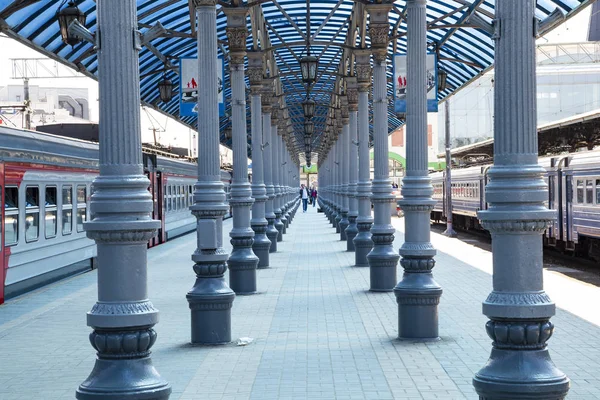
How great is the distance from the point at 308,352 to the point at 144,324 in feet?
14.8

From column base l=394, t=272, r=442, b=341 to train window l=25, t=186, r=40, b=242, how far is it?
7548 mm

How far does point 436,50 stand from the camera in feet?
63.3

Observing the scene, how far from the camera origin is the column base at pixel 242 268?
15.8 metres

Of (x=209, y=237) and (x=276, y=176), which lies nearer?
(x=209, y=237)

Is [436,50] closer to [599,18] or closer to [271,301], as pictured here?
[271,301]

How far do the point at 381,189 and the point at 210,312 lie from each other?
5369 mm

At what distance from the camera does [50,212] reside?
17.6 meters

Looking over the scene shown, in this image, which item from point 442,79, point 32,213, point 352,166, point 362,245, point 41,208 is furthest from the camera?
point 352,166

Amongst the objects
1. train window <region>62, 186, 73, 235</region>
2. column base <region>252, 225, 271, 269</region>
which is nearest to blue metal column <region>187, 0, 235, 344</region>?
train window <region>62, 186, 73, 235</region>

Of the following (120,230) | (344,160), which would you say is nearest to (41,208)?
(120,230)

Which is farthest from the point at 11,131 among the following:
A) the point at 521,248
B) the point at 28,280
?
the point at 521,248

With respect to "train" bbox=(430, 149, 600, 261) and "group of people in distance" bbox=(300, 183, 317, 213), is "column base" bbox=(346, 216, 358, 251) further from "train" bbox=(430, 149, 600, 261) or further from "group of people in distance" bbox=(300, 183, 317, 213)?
"group of people in distance" bbox=(300, 183, 317, 213)

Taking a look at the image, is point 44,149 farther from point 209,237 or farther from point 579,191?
point 579,191

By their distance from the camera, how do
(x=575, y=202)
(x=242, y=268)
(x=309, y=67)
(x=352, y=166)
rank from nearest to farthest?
(x=242, y=268) < (x=309, y=67) < (x=575, y=202) < (x=352, y=166)
